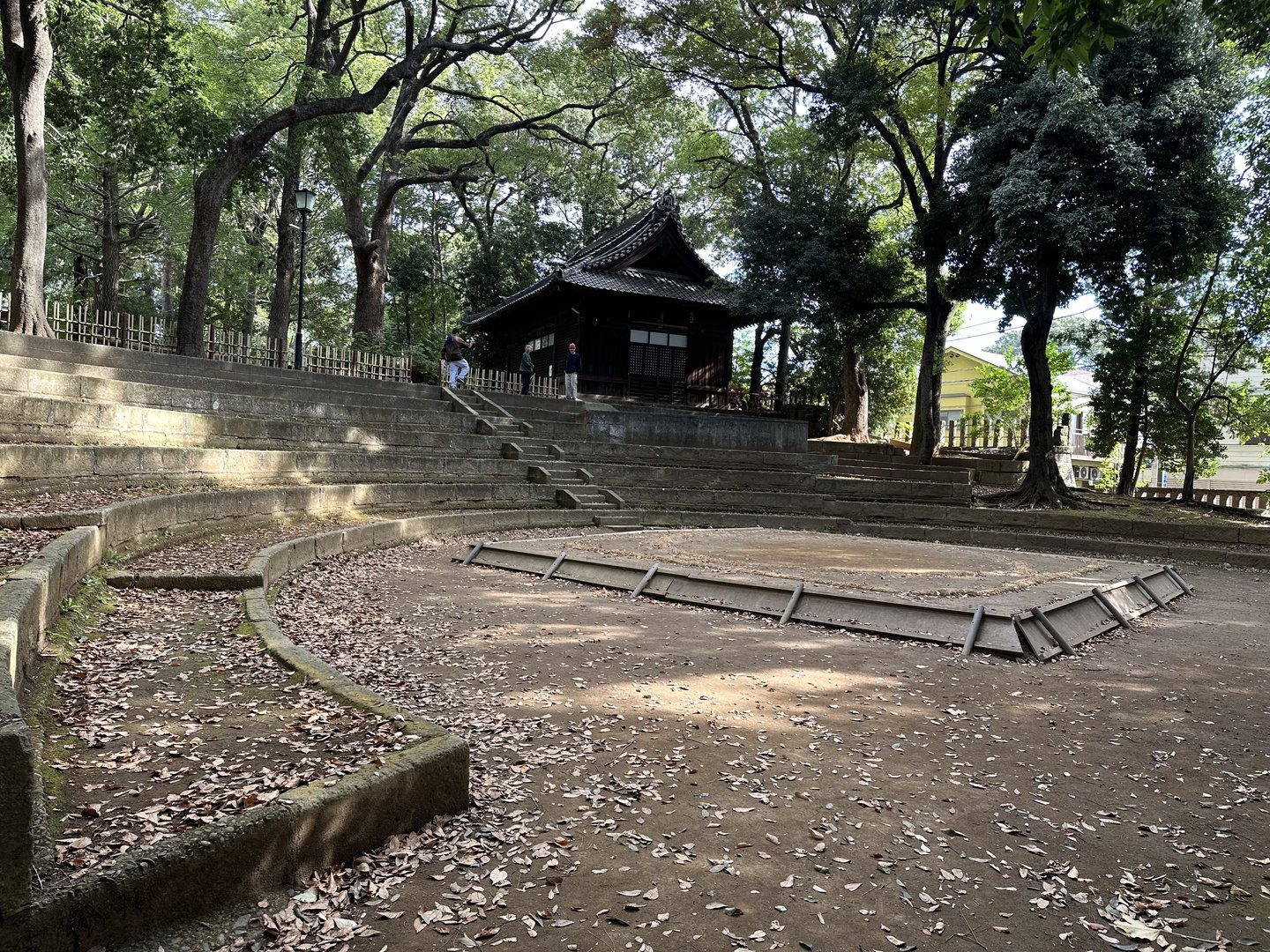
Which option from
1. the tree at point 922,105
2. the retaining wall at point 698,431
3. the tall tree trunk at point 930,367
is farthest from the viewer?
the tall tree trunk at point 930,367

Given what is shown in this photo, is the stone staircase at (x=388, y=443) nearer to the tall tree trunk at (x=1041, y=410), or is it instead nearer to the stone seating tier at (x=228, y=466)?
the stone seating tier at (x=228, y=466)

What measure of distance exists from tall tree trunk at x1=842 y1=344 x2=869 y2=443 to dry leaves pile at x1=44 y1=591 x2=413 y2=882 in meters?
25.5

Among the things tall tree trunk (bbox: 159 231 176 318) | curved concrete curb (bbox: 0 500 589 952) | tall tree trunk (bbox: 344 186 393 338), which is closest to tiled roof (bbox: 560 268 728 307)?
tall tree trunk (bbox: 344 186 393 338)

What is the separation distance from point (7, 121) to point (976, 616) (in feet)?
A: 70.9

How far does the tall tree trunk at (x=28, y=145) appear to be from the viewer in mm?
12344

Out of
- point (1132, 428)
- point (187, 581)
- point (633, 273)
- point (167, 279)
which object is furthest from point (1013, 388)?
point (167, 279)

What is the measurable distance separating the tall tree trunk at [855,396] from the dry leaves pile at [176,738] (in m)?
25.5

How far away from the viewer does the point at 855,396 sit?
91.3 ft

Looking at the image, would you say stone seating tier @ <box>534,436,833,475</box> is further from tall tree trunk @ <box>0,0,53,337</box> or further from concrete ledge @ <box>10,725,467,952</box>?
concrete ledge @ <box>10,725,467,952</box>

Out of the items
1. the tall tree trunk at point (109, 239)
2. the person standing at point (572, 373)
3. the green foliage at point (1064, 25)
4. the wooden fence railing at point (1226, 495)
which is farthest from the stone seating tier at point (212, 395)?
the wooden fence railing at point (1226, 495)

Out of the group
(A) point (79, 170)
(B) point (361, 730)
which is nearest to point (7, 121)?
(A) point (79, 170)

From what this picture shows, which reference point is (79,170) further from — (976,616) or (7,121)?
(976,616)

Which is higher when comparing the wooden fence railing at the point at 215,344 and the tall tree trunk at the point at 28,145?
the tall tree trunk at the point at 28,145

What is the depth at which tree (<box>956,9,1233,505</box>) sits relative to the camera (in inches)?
569
